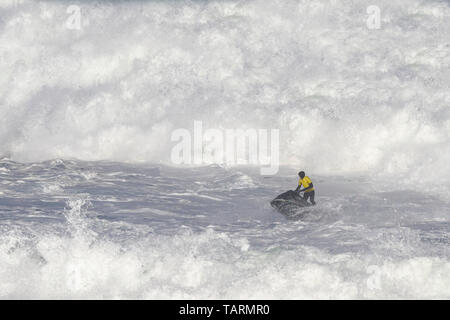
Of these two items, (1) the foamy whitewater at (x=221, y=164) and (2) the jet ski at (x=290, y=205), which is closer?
(1) the foamy whitewater at (x=221, y=164)

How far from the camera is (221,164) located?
20.0 meters

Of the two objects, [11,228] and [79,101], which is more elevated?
[79,101]

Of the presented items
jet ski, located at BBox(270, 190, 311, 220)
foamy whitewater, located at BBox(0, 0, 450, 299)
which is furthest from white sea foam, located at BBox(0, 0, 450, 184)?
jet ski, located at BBox(270, 190, 311, 220)

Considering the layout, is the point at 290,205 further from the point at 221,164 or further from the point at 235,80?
the point at 235,80

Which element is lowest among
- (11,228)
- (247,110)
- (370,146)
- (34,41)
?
(11,228)

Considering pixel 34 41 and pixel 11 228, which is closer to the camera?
pixel 11 228

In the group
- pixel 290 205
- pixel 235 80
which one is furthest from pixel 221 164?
pixel 290 205

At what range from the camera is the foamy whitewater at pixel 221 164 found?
404 inches

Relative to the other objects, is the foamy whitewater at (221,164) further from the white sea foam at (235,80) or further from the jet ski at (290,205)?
the jet ski at (290,205)

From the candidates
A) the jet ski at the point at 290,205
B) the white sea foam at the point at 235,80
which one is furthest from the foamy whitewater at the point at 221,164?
the jet ski at the point at 290,205
